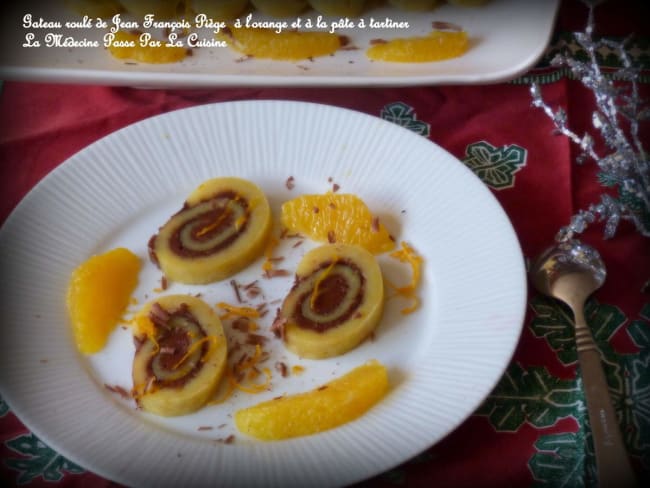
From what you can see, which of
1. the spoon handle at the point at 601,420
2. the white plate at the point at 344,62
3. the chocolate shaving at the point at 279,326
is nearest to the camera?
the spoon handle at the point at 601,420

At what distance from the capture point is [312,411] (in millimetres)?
1229

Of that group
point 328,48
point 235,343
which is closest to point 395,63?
point 328,48

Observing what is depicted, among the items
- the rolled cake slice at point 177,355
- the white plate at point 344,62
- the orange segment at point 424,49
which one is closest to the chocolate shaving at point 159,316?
the rolled cake slice at point 177,355

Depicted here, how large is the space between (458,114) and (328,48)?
0.41 metres

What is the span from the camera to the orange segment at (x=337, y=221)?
4.95 ft

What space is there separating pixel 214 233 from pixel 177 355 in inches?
12.5

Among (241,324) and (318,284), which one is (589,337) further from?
(241,324)

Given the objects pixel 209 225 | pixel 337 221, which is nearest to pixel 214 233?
pixel 209 225

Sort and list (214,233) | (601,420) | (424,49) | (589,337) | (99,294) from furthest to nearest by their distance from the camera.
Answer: (424,49) → (214,233) → (99,294) → (589,337) → (601,420)

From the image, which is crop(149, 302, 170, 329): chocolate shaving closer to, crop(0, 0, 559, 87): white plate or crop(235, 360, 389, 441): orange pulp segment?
crop(235, 360, 389, 441): orange pulp segment

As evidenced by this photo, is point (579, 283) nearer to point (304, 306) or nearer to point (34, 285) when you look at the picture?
point (304, 306)

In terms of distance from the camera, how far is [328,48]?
194 cm

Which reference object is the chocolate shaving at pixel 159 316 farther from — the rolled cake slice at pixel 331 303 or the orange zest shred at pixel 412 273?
the orange zest shred at pixel 412 273

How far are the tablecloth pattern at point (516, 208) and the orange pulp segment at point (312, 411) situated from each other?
0.13 meters
